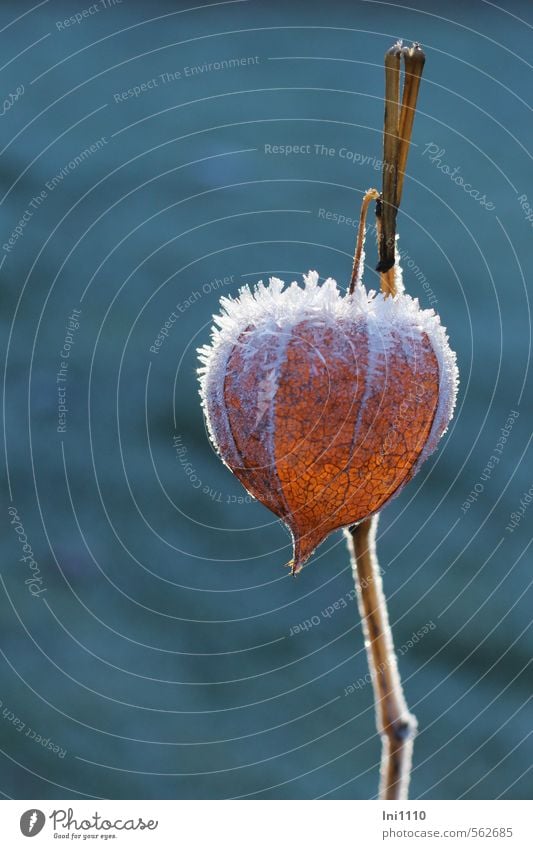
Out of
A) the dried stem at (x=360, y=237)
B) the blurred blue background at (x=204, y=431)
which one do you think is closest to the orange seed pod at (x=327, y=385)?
the dried stem at (x=360, y=237)

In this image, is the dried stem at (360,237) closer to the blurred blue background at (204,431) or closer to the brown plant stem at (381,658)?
the brown plant stem at (381,658)

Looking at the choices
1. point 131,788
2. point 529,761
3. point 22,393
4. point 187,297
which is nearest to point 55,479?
point 22,393

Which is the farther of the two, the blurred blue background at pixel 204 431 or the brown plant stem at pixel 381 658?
the blurred blue background at pixel 204 431

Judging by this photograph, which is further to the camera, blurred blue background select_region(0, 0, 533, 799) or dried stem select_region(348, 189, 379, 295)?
blurred blue background select_region(0, 0, 533, 799)

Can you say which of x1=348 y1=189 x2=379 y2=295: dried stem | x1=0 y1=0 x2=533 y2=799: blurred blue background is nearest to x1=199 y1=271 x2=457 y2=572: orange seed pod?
x1=348 y1=189 x2=379 y2=295: dried stem

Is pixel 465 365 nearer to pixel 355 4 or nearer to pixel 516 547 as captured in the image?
pixel 516 547

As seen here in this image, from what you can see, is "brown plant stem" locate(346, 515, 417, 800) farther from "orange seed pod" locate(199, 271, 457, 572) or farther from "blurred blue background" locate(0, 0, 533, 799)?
"blurred blue background" locate(0, 0, 533, 799)
